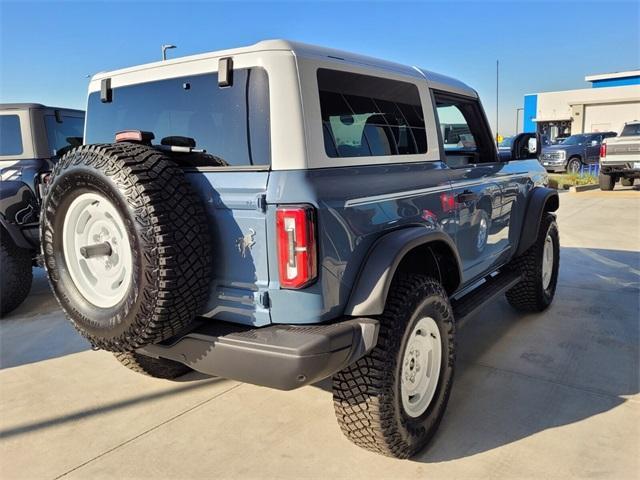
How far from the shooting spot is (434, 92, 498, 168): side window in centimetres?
370

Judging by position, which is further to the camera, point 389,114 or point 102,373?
point 102,373

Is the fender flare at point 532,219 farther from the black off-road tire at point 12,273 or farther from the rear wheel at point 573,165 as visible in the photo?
the rear wheel at point 573,165

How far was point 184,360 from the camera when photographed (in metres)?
2.36

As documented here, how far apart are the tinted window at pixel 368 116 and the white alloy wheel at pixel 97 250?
1.06 metres

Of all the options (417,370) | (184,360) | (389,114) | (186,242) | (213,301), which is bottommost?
(417,370)

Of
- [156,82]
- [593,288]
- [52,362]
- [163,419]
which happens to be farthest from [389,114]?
[593,288]

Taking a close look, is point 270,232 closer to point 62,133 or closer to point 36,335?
point 36,335

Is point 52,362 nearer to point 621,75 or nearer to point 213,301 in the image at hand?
point 213,301

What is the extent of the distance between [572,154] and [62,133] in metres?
21.4

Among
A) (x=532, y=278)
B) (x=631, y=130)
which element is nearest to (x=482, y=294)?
(x=532, y=278)

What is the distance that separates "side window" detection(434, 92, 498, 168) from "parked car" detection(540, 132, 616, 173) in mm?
18952

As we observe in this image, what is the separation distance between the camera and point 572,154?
853 inches

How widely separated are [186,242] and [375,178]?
38.3 inches

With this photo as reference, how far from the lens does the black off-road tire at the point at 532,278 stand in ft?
14.7
